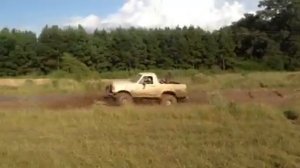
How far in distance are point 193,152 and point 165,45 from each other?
2612 inches

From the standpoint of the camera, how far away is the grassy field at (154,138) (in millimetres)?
9781

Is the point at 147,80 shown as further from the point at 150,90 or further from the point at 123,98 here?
the point at 123,98

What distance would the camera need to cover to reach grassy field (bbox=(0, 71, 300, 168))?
32.1 ft

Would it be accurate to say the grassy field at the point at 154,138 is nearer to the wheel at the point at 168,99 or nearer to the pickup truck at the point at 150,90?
the pickup truck at the point at 150,90

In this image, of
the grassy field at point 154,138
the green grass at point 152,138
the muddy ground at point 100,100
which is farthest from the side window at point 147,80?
the green grass at point 152,138

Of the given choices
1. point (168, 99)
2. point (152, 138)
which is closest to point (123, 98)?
point (168, 99)

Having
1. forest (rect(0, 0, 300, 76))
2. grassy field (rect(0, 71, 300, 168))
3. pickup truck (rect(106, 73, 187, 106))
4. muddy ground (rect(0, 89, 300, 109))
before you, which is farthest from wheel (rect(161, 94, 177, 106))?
forest (rect(0, 0, 300, 76))

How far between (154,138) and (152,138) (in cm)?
5

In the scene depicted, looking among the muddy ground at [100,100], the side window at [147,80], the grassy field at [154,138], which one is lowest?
the grassy field at [154,138]

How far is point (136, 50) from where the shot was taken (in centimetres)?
7494

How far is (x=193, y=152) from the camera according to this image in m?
10.5

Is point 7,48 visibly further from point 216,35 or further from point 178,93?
point 178,93

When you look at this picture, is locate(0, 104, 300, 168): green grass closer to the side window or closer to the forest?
the side window

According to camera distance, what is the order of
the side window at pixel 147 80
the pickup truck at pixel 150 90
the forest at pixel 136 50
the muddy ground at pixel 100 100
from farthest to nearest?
the forest at pixel 136 50, the side window at pixel 147 80, the pickup truck at pixel 150 90, the muddy ground at pixel 100 100
